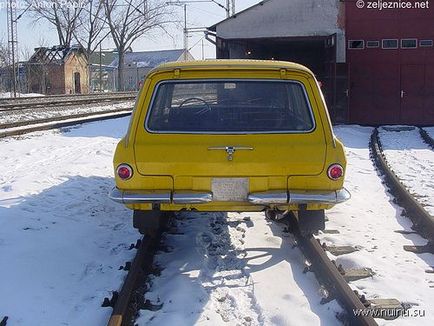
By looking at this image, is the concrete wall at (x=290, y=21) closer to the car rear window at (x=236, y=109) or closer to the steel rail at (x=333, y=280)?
the steel rail at (x=333, y=280)

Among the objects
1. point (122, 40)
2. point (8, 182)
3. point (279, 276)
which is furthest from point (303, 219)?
point (122, 40)

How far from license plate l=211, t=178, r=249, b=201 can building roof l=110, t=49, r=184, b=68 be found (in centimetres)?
8302

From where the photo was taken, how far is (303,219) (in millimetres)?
5094

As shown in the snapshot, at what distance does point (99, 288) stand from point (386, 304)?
7.45 ft

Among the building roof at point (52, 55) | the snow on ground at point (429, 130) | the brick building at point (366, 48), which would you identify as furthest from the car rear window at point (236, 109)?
the building roof at point (52, 55)

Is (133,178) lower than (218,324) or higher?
higher

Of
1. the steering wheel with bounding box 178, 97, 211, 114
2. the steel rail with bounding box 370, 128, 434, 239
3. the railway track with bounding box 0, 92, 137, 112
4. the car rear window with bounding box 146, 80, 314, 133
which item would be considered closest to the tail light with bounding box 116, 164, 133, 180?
the car rear window with bounding box 146, 80, 314, 133

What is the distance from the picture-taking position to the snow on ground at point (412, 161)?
316 inches

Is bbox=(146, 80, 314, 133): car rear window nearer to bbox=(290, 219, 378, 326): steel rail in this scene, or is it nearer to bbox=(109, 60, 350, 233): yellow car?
bbox=(109, 60, 350, 233): yellow car

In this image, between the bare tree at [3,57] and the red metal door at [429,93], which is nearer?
the red metal door at [429,93]

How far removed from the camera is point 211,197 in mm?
4598

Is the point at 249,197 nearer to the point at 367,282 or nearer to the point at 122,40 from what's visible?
the point at 367,282

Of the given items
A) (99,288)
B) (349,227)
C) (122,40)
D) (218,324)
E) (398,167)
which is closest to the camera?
(218,324)

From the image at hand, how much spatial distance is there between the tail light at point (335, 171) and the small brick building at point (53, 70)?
2263 inches
